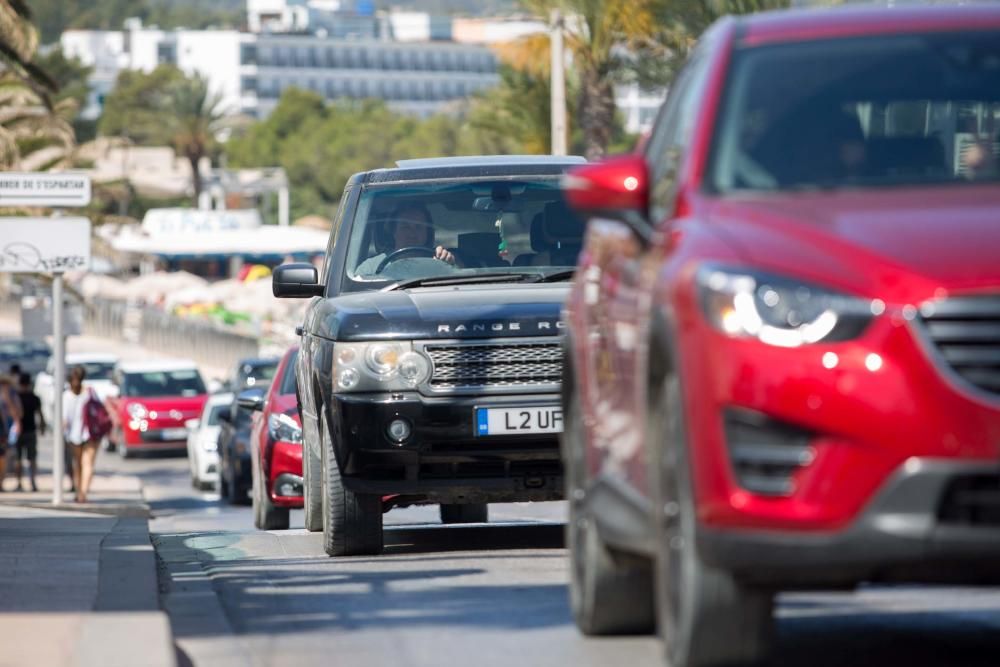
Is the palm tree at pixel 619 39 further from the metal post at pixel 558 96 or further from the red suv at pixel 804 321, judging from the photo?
the red suv at pixel 804 321

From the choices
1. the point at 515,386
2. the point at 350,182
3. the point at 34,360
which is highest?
the point at 350,182

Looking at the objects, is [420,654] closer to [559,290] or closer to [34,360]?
[559,290]

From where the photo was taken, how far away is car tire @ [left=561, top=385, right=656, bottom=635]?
757cm

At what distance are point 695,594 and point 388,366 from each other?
5.11 metres

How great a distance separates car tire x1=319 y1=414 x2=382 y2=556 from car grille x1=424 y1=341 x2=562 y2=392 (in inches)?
30.1

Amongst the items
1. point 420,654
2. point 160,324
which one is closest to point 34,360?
point 160,324

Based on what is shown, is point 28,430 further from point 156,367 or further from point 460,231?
point 460,231

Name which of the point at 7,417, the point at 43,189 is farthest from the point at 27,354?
the point at 43,189

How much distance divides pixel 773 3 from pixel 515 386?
2228 centimetres

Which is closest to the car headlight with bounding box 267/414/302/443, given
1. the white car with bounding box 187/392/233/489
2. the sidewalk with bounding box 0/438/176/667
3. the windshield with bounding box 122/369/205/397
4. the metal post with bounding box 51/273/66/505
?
the sidewalk with bounding box 0/438/176/667

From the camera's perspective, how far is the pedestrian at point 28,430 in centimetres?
3322

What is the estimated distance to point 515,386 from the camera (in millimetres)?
11023

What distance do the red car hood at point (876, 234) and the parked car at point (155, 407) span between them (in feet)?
129

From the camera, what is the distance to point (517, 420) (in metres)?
11.0
